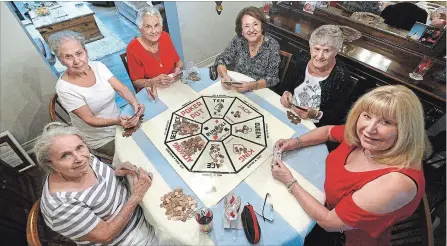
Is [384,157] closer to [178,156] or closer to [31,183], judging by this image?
[178,156]

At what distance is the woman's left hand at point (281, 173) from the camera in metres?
1.55

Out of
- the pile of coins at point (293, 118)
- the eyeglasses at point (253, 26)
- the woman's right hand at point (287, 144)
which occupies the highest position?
the eyeglasses at point (253, 26)

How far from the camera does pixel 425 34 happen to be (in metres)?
2.59

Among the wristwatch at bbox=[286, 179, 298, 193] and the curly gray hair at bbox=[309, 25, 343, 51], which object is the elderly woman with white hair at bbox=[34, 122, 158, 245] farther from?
the curly gray hair at bbox=[309, 25, 343, 51]

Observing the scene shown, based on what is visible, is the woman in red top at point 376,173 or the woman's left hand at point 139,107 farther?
the woman's left hand at point 139,107

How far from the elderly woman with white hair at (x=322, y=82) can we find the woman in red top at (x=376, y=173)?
25.0 inches

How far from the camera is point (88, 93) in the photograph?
2.10 meters

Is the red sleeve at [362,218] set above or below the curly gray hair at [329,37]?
below

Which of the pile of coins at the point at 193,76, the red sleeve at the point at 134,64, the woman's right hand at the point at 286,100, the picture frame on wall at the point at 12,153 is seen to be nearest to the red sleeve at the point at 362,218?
the woman's right hand at the point at 286,100

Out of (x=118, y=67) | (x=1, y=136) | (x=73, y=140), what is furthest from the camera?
(x=118, y=67)

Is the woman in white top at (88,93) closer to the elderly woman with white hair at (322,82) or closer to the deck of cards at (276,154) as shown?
the deck of cards at (276,154)

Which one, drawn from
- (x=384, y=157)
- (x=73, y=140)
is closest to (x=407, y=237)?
(x=384, y=157)

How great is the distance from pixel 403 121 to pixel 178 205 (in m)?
1.26

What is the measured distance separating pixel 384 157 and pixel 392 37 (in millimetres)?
2178
